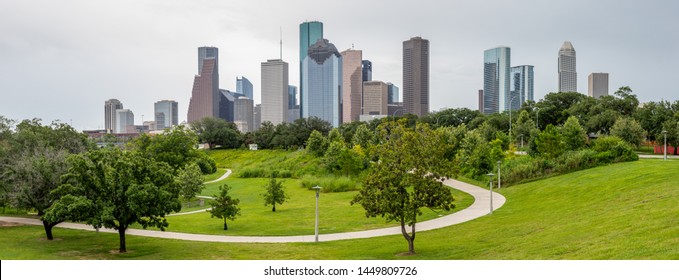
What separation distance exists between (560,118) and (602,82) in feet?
30.9

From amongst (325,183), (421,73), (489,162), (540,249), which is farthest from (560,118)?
(421,73)

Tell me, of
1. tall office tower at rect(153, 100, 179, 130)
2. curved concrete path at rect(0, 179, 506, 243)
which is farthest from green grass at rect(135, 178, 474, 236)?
tall office tower at rect(153, 100, 179, 130)

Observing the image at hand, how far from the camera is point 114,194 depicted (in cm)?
1853

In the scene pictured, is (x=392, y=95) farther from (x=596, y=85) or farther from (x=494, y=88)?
(x=596, y=85)

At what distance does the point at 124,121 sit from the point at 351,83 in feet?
294

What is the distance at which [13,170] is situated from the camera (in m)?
24.6

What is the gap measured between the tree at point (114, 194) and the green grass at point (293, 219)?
4.65m

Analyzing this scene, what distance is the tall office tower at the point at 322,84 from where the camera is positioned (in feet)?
454

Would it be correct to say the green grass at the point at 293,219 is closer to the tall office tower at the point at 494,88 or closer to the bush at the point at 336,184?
the bush at the point at 336,184

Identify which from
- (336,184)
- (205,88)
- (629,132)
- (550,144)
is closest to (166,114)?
(205,88)

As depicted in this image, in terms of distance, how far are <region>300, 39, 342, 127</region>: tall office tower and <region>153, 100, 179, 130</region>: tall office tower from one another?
4060 cm

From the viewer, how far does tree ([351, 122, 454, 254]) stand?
15.9m

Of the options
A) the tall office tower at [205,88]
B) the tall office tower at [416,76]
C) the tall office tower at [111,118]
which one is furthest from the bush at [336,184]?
the tall office tower at [205,88]

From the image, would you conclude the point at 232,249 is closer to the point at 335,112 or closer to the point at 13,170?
the point at 13,170
